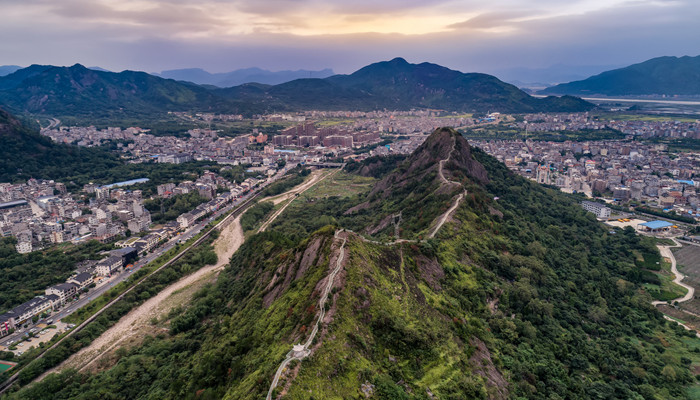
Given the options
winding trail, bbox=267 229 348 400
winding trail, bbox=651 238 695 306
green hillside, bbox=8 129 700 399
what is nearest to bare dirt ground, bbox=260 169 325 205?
green hillside, bbox=8 129 700 399

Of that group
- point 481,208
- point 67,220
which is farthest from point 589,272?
point 67,220

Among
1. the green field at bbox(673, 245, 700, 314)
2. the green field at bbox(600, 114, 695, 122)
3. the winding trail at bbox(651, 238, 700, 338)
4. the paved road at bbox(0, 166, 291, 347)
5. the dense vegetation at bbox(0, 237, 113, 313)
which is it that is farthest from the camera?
the green field at bbox(600, 114, 695, 122)

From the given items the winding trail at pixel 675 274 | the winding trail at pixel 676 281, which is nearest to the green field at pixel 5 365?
the winding trail at pixel 676 281

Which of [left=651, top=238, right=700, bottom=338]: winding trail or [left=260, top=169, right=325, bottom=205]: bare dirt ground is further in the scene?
[left=260, top=169, right=325, bottom=205]: bare dirt ground

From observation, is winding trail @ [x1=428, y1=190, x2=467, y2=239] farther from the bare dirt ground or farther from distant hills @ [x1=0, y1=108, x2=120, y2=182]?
distant hills @ [x1=0, y1=108, x2=120, y2=182]

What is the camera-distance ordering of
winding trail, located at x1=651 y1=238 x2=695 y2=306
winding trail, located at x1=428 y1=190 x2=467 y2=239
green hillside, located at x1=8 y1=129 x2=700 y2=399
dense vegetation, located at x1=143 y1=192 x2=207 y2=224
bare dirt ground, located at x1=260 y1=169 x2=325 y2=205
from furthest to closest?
bare dirt ground, located at x1=260 y1=169 x2=325 y2=205
dense vegetation, located at x1=143 y1=192 x2=207 y2=224
winding trail, located at x1=651 y1=238 x2=695 y2=306
winding trail, located at x1=428 y1=190 x2=467 y2=239
green hillside, located at x1=8 y1=129 x2=700 y2=399

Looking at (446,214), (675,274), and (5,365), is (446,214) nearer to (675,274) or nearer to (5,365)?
(675,274)

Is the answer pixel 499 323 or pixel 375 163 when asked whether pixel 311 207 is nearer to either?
pixel 375 163
